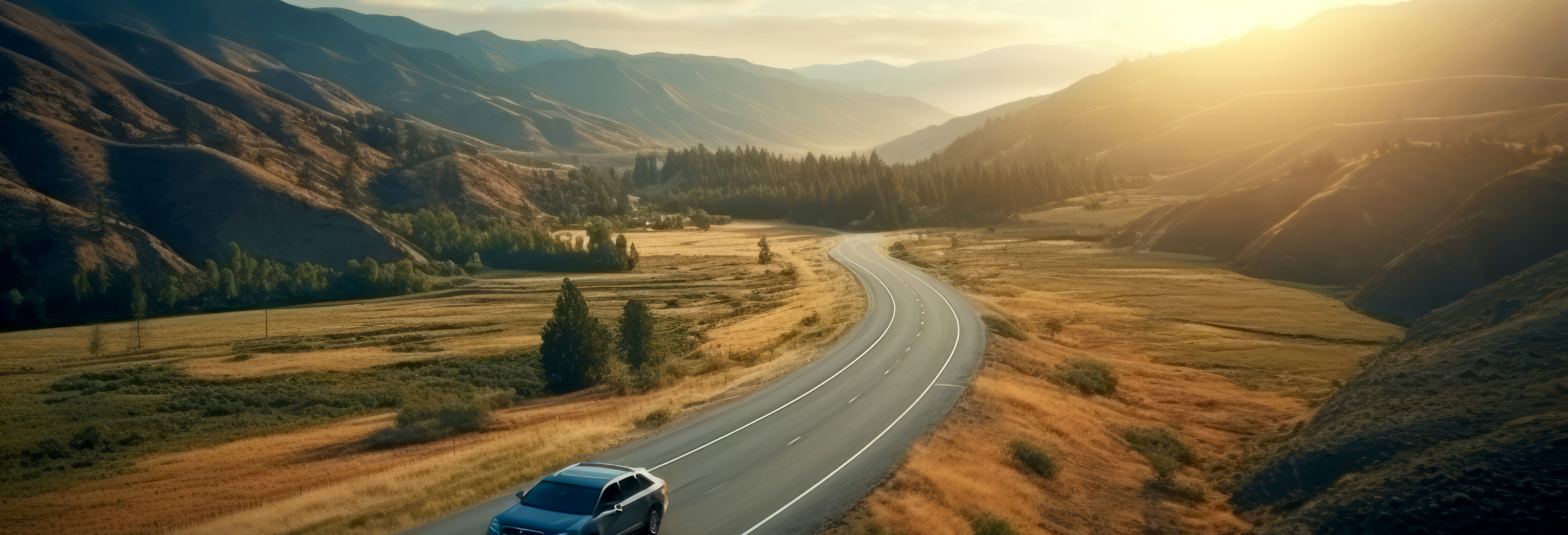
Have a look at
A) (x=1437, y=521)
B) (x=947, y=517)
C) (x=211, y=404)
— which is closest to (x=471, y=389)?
(x=211, y=404)

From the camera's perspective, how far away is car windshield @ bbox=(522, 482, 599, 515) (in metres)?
16.2

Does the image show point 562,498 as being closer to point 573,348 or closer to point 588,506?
point 588,506

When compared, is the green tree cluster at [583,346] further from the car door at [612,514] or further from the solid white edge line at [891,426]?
the car door at [612,514]

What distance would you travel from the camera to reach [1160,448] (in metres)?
32.0

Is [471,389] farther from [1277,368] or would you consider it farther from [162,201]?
[162,201]

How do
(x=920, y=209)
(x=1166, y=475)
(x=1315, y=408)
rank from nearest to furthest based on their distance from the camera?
(x=1166, y=475) → (x=1315, y=408) → (x=920, y=209)

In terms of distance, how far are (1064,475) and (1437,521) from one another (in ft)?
34.8

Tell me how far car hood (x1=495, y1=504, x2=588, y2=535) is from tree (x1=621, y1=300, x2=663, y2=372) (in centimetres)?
3138

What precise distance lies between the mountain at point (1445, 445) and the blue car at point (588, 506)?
61.1 feet

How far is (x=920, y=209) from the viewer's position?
195 m

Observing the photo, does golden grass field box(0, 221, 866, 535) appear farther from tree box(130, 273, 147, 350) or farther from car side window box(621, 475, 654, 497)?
car side window box(621, 475, 654, 497)

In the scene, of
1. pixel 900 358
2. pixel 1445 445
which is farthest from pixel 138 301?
pixel 1445 445

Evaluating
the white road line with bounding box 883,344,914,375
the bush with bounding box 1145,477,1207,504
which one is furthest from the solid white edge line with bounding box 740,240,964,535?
the bush with bounding box 1145,477,1207,504

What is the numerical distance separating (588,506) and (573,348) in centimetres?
3420
